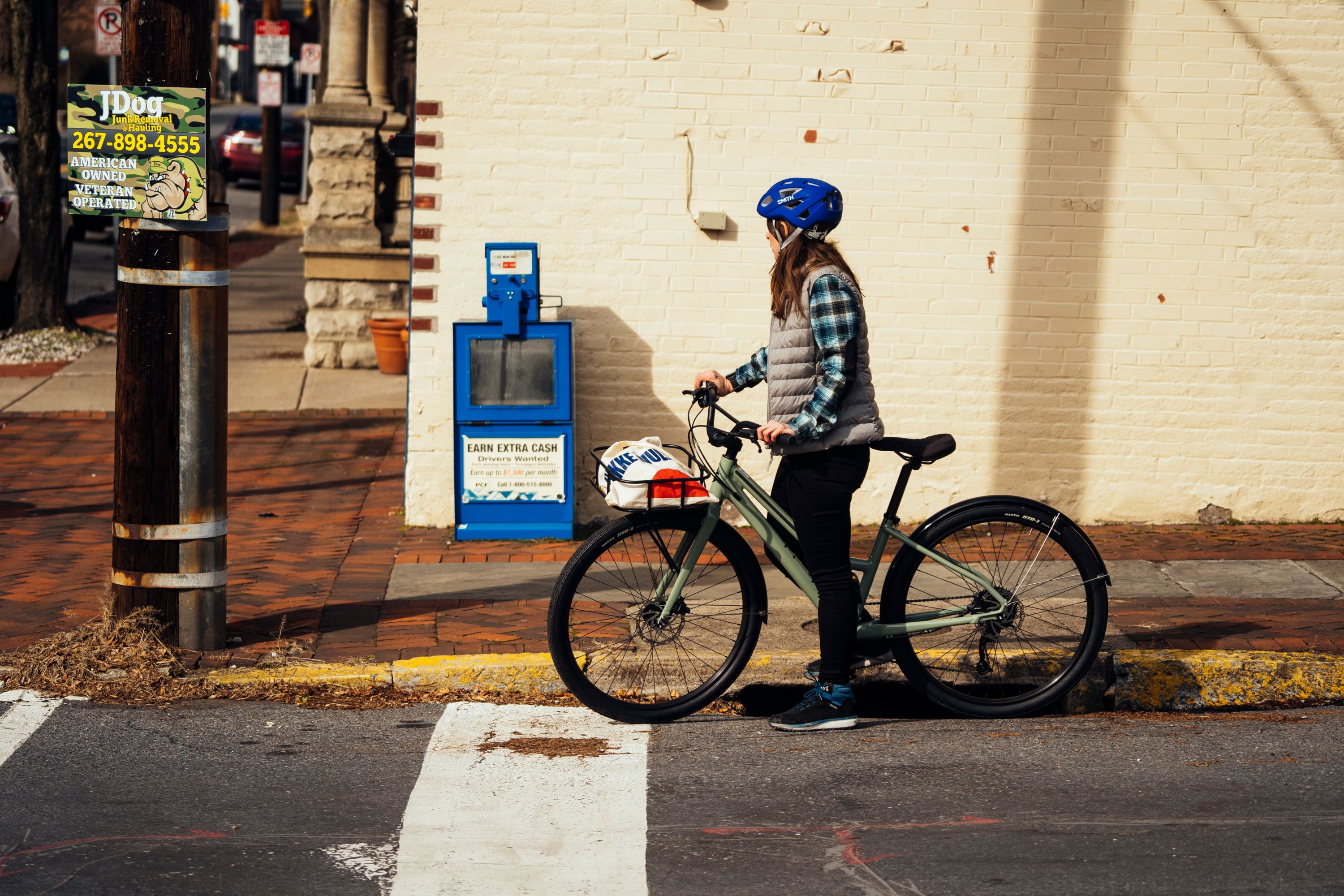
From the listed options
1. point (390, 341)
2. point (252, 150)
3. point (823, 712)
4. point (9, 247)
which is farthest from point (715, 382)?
point (252, 150)

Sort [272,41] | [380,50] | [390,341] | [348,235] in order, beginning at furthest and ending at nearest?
[272,41] < [380,50] < [348,235] < [390,341]

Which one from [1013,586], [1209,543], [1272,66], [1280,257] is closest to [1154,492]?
[1209,543]

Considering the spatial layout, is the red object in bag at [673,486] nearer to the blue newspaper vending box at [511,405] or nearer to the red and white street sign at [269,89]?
the blue newspaper vending box at [511,405]

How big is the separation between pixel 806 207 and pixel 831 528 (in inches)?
45.2

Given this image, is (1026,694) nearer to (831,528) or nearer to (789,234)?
(831,528)

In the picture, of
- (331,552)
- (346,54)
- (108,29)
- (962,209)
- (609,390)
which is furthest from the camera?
(108,29)

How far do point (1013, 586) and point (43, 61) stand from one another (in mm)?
11261

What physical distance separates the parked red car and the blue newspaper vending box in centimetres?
2750

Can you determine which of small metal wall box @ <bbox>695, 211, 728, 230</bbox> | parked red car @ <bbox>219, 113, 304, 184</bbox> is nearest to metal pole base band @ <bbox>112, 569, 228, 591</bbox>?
small metal wall box @ <bbox>695, 211, 728, 230</bbox>

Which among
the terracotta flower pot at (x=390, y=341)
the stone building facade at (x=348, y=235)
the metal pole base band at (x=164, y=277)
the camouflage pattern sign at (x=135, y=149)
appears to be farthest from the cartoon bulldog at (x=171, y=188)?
the stone building facade at (x=348, y=235)

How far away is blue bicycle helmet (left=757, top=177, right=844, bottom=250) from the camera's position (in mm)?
4922

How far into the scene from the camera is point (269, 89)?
25078mm

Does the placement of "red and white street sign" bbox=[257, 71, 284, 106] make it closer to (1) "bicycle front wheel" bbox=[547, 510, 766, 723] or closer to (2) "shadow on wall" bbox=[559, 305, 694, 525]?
(2) "shadow on wall" bbox=[559, 305, 694, 525]

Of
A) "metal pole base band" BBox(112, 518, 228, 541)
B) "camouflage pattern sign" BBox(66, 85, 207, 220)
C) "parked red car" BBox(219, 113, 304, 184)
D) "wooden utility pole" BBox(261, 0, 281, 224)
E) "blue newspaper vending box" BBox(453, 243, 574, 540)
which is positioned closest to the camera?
"camouflage pattern sign" BBox(66, 85, 207, 220)
